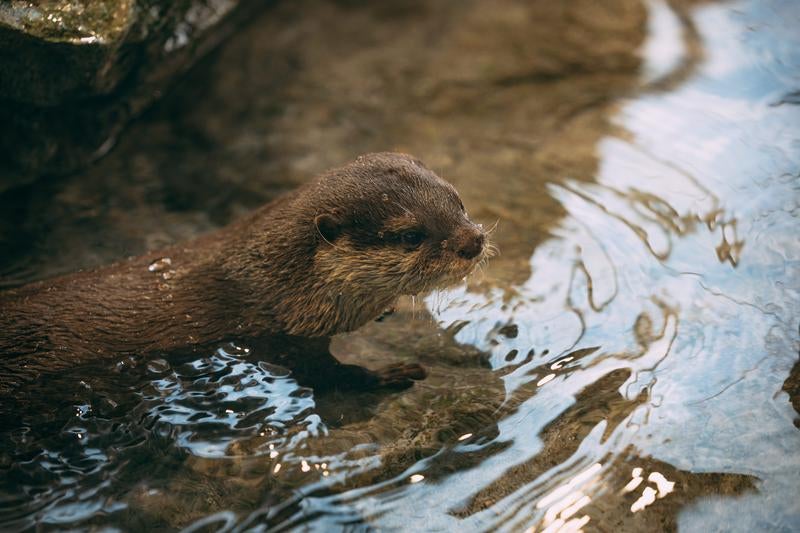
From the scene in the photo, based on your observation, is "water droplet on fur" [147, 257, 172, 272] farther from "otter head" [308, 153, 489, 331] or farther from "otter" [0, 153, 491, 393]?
"otter head" [308, 153, 489, 331]

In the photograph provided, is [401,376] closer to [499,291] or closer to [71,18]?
[499,291]

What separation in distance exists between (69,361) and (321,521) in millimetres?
1005

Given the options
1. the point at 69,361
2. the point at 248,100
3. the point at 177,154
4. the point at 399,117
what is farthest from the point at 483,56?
the point at 69,361

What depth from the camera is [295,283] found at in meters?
3.08

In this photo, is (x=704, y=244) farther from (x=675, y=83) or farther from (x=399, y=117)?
(x=399, y=117)

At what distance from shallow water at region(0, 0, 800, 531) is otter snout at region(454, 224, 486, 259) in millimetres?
332

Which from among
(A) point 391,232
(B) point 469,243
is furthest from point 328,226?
(B) point 469,243

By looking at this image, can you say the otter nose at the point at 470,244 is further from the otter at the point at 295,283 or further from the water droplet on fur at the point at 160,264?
the water droplet on fur at the point at 160,264

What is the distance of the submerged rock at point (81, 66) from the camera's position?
11.0ft

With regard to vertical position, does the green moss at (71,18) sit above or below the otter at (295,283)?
above

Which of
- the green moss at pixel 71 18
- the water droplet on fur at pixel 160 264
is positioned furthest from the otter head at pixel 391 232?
the green moss at pixel 71 18

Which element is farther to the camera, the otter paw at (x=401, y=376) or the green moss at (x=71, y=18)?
the green moss at (x=71, y=18)

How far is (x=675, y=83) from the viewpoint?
458 cm

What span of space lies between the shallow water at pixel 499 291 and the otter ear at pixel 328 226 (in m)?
0.44
